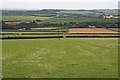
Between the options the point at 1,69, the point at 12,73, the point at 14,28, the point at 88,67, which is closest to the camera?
the point at 12,73

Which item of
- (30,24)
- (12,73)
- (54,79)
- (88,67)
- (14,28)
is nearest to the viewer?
(54,79)

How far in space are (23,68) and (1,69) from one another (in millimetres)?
1442

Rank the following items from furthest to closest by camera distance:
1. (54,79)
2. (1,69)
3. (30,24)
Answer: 1. (30,24)
2. (1,69)
3. (54,79)

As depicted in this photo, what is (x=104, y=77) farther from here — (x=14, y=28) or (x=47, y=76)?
(x=14, y=28)

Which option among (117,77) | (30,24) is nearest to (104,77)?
(117,77)

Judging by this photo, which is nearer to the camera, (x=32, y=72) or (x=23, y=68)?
(x=32, y=72)

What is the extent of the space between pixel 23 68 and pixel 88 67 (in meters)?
4.37

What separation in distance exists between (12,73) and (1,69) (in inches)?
77.1

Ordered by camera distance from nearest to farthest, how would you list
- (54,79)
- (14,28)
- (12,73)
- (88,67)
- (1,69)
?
(54,79), (12,73), (1,69), (88,67), (14,28)

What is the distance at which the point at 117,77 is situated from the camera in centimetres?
1786

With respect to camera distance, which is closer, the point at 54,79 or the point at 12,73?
the point at 54,79

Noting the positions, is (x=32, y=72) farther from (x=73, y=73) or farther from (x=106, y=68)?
(x=106, y=68)

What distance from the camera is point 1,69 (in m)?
21.0

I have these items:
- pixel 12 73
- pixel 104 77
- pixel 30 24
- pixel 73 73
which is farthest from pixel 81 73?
pixel 30 24
